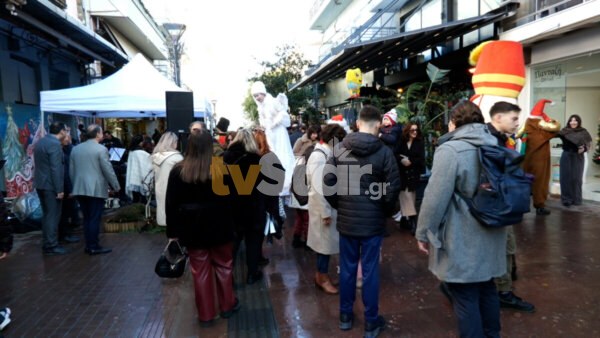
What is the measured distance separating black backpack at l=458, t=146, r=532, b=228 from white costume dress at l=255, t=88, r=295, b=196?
3.66m

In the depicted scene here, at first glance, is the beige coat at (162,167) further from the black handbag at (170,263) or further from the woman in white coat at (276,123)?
the black handbag at (170,263)

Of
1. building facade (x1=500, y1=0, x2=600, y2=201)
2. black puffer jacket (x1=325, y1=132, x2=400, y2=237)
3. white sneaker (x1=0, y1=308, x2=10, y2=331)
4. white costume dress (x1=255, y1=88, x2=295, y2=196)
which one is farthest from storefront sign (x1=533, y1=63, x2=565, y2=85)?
white sneaker (x1=0, y1=308, x2=10, y2=331)

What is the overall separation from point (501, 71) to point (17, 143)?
31.9 feet

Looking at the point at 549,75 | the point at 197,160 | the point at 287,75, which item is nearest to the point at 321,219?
the point at 197,160

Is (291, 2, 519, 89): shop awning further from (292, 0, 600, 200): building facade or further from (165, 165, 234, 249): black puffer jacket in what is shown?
(165, 165, 234, 249): black puffer jacket

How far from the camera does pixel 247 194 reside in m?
4.35

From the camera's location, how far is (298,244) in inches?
236

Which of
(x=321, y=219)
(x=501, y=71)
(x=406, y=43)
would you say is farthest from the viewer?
(x=406, y=43)

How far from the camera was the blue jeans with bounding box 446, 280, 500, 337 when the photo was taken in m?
2.68

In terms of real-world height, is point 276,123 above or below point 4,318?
above

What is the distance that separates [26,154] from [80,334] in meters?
7.44

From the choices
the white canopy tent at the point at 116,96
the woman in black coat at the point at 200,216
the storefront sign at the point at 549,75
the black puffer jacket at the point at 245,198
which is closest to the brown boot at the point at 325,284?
the black puffer jacket at the point at 245,198

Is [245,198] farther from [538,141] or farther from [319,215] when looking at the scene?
[538,141]

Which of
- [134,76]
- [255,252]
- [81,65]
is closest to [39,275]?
[255,252]
